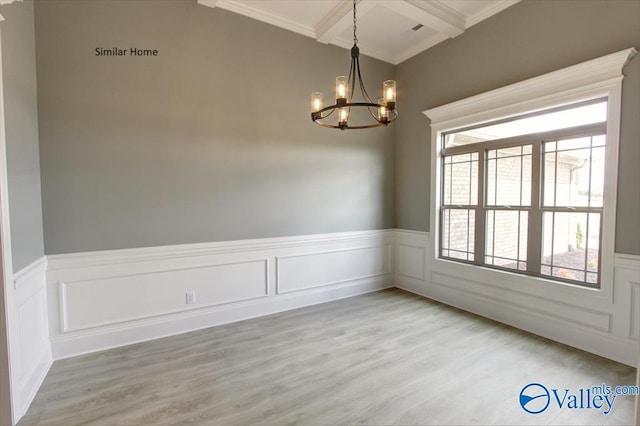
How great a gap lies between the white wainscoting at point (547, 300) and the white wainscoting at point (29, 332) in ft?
14.1

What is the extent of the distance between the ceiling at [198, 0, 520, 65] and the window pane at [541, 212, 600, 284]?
8.07ft

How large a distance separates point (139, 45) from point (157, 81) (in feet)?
1.15

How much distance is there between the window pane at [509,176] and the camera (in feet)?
11.0

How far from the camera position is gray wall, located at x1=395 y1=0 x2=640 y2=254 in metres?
2.54

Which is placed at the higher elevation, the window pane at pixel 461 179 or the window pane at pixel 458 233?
the window pane at pixel 461 179

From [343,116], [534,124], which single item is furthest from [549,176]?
[343,116]

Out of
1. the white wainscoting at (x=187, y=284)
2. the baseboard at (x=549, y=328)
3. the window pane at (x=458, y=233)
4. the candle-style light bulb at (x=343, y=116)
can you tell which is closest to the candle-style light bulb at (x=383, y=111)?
the candle-style light bulb at (x=343, y=116)

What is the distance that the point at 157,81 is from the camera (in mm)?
3004

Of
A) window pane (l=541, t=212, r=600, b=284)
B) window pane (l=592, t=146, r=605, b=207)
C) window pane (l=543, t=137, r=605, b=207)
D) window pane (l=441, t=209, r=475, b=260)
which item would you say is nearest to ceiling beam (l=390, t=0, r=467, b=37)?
window pane (l=543, t=137, r=605, b=207)

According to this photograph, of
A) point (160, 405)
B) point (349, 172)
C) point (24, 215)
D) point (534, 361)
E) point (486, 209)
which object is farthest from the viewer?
point (349, 172)

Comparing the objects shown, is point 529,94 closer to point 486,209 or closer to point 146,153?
point 486,209

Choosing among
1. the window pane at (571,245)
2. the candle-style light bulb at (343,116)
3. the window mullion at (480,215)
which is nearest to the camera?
the candle-style light bulb at (343,116)

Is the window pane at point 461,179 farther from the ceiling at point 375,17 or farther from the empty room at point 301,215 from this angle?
the ceiling at point 375,17

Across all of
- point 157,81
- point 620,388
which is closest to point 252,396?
point 620,388
